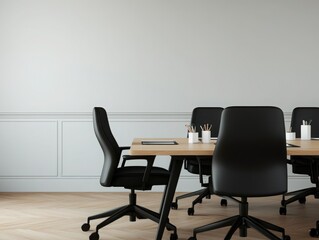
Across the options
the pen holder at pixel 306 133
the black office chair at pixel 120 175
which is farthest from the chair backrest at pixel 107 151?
the pen holder at pixel 306 133

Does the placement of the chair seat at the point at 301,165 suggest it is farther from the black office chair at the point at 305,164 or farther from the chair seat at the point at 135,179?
the chair seat at the point at 135,179

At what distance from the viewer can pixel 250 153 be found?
3.54m

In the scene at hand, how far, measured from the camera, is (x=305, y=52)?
6.53 m

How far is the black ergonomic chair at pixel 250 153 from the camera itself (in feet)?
11.5

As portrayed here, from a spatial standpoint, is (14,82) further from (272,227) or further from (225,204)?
(272,227)

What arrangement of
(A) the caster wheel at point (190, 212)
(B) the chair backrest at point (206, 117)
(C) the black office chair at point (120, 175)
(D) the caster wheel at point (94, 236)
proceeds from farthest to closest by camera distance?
(B) the chair backrest at point (206, 117) < (A) the caster wheel at point (190, 212) < (C) the black office chair at point (120, 175) < (D) the caster wheel at point (94, 236)

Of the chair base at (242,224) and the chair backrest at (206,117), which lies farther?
the chair backrest at (206,117)

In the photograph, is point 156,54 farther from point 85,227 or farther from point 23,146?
point 85,227

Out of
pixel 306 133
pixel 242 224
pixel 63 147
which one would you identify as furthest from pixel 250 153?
pixel 63 147

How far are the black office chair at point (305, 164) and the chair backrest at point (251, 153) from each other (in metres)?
1.12

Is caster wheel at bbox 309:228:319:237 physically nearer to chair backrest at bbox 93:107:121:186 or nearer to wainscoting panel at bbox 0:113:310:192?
chair backrest at bbox 93:107:121:186

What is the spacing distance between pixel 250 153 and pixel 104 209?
227 centimetres

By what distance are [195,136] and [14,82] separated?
9.81ft

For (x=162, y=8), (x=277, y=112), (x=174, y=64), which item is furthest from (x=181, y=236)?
(x=162, y=8)
